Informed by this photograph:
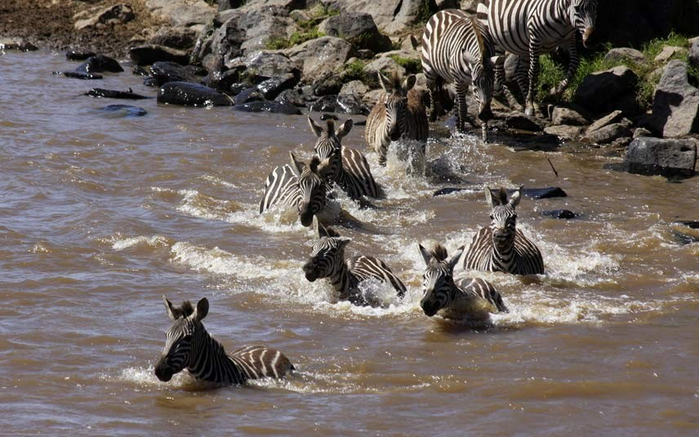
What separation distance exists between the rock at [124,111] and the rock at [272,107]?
1863 mm

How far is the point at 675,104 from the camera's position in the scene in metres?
17.1

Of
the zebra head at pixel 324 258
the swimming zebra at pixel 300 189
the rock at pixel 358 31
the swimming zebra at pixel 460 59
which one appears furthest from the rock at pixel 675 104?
the zebra head at pixel 324 258

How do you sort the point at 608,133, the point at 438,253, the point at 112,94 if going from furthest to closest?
the point at 112,94 < the point at 608,133 < the point at 438,253

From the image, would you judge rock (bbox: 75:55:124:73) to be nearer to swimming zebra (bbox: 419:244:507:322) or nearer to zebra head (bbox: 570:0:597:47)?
zebra head (bbox: 570:0:597:47)

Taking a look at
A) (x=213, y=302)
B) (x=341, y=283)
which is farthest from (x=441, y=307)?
(x=213, y=302)

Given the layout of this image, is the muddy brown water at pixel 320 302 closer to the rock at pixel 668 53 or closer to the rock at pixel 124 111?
the rock at pixel 124 111

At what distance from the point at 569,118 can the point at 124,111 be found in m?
8.04

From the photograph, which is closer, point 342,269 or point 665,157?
point 342,269

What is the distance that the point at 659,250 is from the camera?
11.7 metres

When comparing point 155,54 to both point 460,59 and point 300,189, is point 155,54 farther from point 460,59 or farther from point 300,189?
point 300,189

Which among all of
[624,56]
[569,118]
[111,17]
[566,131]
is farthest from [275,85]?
[111,17]

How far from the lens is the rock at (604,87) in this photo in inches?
707

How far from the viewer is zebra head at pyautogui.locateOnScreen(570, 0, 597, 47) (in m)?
17.6

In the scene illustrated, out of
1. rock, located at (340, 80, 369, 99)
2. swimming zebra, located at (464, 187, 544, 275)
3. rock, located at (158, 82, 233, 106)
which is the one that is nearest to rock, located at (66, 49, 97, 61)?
rock, located at (158, 82, 233, 106)
